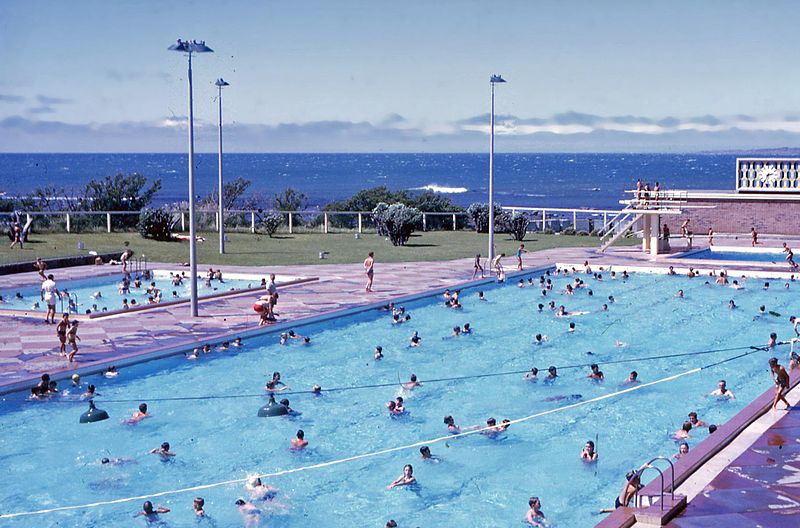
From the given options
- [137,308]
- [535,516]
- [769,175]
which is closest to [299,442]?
[535,516]

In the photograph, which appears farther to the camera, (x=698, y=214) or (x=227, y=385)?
(x=698, y=214)

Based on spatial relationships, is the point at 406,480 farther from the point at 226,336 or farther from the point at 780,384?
the point at 226,336

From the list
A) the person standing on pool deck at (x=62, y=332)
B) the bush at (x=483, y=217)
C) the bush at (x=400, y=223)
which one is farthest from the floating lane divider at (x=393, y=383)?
the bush at (x=483, y=217)

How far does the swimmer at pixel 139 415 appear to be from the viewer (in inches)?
618

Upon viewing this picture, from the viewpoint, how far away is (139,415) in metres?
15.9

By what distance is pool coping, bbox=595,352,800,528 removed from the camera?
32.8 feet

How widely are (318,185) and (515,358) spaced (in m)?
148

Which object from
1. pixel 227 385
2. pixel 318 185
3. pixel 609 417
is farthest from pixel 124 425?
pixel 318 185

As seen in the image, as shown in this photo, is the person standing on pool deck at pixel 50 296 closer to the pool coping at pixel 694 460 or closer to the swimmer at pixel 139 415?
the swimmer at pixel 139 415

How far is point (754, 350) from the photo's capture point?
841 inches

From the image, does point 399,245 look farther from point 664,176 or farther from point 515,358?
point 664,176

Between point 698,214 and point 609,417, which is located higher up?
point 698,214

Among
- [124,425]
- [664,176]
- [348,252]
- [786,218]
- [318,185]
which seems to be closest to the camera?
[124,425]

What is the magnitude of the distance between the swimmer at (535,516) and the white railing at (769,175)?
31.8 m
